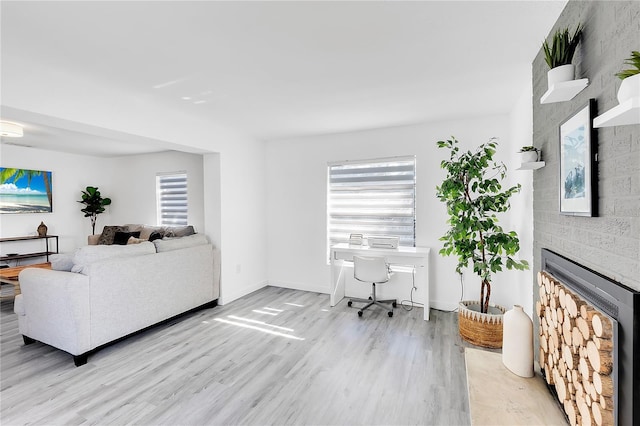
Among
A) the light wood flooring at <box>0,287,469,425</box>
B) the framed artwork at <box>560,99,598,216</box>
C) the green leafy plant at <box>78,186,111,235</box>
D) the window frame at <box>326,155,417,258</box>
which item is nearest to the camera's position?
the framed artwork at <box>560,99,598,216</box>

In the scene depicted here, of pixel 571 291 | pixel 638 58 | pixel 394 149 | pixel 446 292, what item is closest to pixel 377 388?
pixel 571 291

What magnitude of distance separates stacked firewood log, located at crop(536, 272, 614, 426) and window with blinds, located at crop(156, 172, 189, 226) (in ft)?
17.9

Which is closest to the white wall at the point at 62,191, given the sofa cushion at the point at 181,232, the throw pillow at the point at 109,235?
the throw pillow at the point at 109,235

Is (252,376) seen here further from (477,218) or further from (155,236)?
(155,236)

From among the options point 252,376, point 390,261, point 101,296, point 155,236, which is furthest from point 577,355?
point 155,236

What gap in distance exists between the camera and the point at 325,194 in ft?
15.0

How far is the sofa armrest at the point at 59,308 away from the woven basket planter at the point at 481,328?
348 centimetres

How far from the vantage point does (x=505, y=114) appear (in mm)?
3506

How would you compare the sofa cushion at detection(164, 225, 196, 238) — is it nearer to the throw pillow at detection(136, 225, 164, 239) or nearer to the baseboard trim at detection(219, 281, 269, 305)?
the throw pillow at detection(136, 225, 164, 239)

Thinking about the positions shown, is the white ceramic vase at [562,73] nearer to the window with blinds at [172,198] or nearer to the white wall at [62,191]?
the window with blinds at [172,198]

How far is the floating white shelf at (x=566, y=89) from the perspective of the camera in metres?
1.30

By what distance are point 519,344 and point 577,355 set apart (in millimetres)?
511

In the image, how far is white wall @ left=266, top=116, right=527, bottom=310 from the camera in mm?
A: 3732

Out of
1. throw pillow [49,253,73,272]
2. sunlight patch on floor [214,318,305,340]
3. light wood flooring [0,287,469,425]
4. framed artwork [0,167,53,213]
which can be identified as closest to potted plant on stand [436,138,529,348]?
light wood flooring [0,287,469,425]
